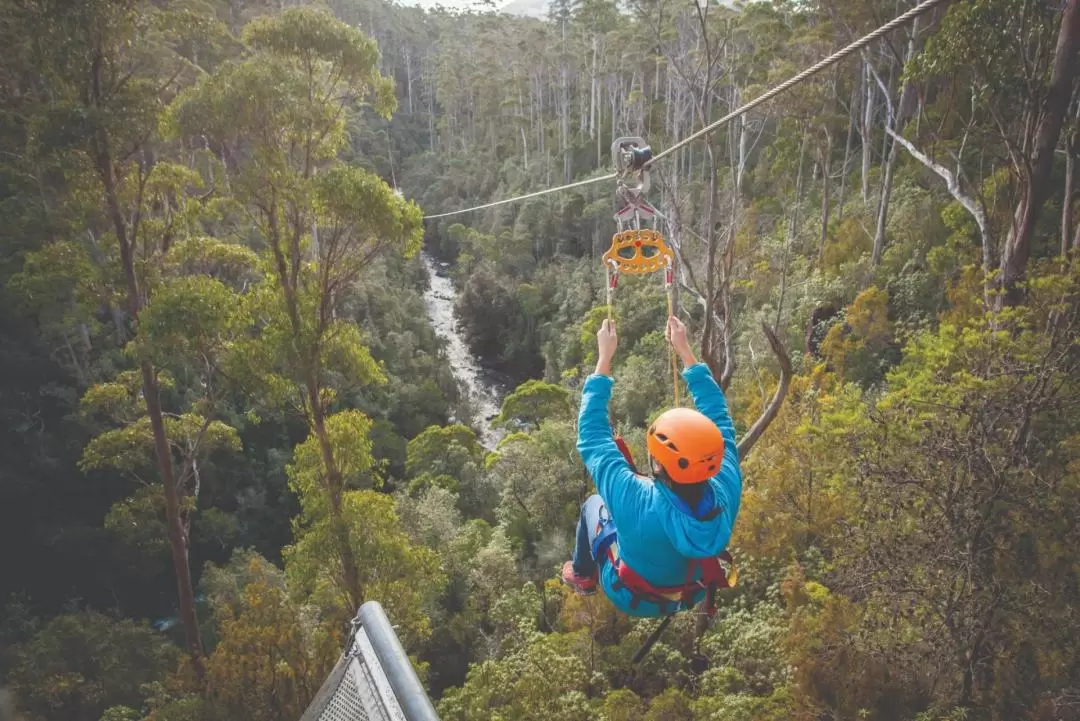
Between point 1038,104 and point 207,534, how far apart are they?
16.3 metres

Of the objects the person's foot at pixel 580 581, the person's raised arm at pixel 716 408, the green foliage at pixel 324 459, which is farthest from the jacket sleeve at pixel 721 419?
the green foliage at pixel 324 459

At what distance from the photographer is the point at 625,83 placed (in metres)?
37.7

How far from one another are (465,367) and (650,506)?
27658 millimetres

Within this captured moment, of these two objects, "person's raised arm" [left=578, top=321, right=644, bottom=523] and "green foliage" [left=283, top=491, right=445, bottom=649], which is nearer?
"person's raised arm" [left=578, top=321, right=644, bottom=523]

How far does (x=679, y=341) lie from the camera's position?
3.14 meters

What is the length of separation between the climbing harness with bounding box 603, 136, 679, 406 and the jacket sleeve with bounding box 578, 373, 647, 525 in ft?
2.63

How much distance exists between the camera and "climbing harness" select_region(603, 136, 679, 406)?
11.5 feet

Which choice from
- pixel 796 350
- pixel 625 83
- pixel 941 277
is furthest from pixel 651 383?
pixel 625 83

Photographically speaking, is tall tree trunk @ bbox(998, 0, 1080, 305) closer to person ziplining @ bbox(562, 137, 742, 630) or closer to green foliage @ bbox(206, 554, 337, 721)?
person ziplining @ bbox(562, 137, 742, 630)

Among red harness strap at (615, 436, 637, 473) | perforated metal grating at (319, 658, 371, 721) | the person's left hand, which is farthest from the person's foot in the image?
perforated metal grating at (319, 658, 371, 721)

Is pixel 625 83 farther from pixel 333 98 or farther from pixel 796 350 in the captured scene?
pixel 333 98

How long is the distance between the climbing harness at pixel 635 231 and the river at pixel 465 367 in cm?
1925

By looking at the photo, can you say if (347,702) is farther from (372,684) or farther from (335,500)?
(335,500)

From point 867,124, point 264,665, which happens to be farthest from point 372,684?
point 867,124
